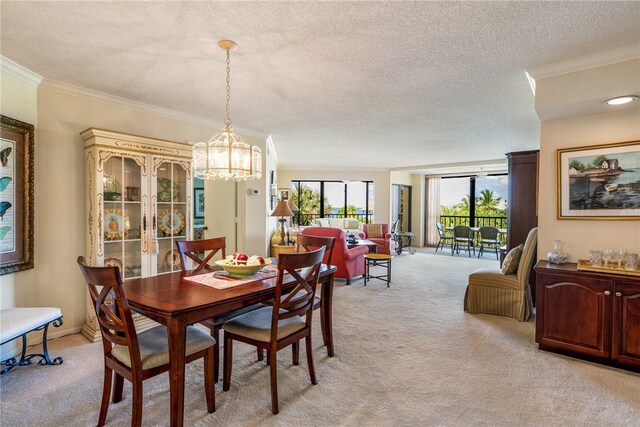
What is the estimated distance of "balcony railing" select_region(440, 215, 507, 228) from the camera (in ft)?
29.1

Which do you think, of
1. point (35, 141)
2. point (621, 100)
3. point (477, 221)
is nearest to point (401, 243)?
point (477, 221)

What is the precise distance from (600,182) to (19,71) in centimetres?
498

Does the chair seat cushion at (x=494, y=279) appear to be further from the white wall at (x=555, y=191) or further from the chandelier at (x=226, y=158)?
the chandelier at (x=226, y=158)

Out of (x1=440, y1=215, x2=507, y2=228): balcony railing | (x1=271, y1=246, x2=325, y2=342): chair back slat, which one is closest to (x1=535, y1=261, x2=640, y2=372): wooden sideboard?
(x1=271, y1=246, x2=325, y2=342): chair back slat

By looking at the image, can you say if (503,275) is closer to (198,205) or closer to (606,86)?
(606,86)

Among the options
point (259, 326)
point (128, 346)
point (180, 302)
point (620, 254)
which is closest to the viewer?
point (128, 346)

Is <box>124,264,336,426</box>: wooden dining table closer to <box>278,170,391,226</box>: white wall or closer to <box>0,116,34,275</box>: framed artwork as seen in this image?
<box>0,116,34,275</box>: framed artwork

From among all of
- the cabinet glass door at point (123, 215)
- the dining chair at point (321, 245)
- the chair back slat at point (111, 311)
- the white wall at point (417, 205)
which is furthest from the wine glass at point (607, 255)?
the white wall at point (417, 205)

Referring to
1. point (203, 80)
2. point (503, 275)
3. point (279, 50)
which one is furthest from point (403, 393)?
point (203, 80)

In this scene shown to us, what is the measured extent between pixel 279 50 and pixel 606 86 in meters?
2.47

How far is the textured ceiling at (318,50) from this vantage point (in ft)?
6.07

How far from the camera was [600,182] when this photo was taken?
2725 millimetres

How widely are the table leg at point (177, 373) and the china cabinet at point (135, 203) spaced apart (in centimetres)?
178

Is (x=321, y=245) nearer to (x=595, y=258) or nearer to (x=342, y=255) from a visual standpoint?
(x=342, y=255)
